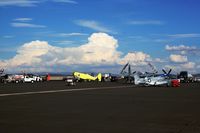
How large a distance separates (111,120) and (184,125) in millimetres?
3014

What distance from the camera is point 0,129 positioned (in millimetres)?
13094

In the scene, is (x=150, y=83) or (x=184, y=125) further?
(x=150, y=83)

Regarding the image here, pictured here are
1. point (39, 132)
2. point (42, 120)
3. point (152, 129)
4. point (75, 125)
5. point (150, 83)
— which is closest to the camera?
point (39, 132)

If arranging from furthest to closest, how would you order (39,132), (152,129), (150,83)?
1. (150,83)
2. (152,129)
3. (39,132)

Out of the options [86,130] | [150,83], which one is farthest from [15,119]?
[150,83]

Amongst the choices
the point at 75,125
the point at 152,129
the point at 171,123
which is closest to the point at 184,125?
the point at 171,123

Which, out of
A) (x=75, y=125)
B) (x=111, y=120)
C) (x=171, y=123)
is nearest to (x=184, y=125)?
(x=171, y=123)

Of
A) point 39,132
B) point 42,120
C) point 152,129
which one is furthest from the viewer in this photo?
point 42,120

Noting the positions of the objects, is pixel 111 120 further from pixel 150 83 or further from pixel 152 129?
pixel 150 83

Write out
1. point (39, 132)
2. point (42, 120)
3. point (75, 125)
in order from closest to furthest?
point (39, 132), point (75, 125), point (42, 120)

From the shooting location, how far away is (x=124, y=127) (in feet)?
45.0

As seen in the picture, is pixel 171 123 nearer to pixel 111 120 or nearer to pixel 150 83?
pixel 111 120

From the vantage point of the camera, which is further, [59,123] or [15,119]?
[15,119]

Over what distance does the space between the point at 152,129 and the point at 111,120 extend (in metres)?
2.83
